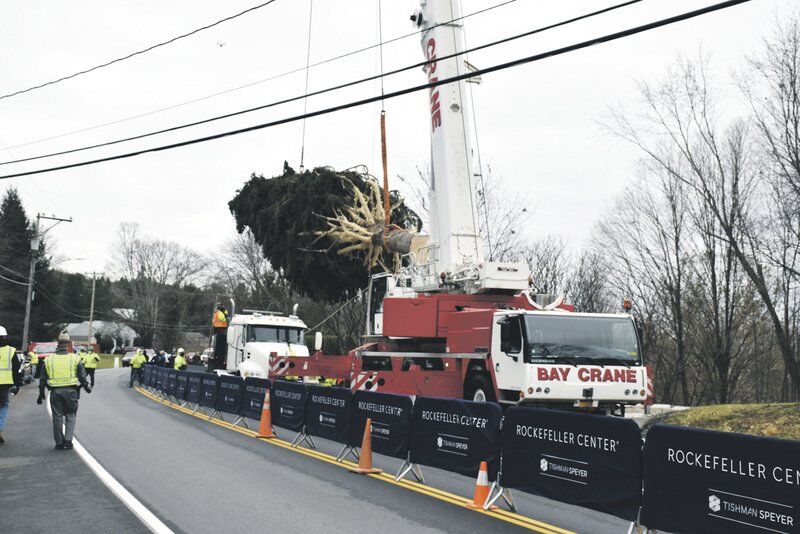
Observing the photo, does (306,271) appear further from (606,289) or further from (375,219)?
(606,289)

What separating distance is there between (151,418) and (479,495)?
11757 millimetres

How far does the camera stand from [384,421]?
10805mm

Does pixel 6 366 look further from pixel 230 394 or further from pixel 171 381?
pixel 171 381

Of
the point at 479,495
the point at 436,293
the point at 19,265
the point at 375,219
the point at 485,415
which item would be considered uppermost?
the point at 19,265

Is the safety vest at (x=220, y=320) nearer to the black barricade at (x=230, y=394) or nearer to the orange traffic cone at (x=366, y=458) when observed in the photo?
the black barricade at (x=230, y=394)

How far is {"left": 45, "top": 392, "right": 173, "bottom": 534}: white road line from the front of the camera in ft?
23.1

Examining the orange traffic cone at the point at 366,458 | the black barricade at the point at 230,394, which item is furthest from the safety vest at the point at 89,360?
the orange traffic cone at the point at 366,458

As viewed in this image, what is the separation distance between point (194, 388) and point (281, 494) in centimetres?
1282

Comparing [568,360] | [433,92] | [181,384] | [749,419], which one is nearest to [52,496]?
Answer: [568,360]

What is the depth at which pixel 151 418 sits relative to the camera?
17.8m

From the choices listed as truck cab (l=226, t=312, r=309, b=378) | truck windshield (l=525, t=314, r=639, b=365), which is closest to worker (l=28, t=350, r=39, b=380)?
truck cab (l=226, t=312, r=309, b=378)

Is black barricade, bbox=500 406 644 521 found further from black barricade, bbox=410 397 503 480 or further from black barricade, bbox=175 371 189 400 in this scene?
black barricade, bbox=175 371 189 400

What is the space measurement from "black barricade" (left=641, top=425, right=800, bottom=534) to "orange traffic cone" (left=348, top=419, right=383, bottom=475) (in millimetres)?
4627

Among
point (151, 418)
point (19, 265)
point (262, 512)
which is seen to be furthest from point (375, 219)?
point (19, 265)
